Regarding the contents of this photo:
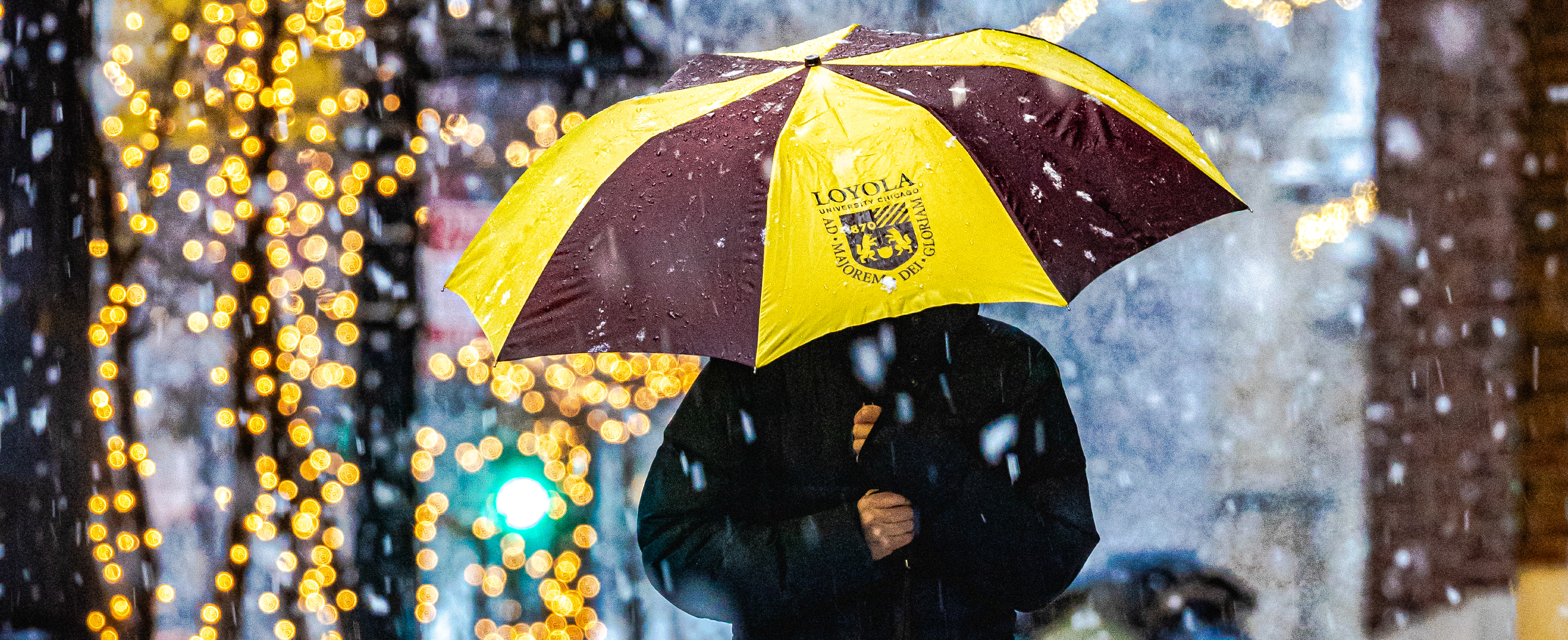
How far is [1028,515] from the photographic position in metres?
1.99

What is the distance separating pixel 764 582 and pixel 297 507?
113 inches

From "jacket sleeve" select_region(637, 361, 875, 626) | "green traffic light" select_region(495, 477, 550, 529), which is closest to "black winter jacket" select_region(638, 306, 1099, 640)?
"jacket sleeve" select_region(637, 361, 875, 626)

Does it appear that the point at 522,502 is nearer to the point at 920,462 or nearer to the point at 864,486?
the point at 864,486

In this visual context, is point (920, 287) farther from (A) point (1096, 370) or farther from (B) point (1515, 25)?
(B) point (1515, 25)

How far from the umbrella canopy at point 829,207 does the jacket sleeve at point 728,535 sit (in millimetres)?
349

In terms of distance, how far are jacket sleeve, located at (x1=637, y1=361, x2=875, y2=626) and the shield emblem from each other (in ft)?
1.44

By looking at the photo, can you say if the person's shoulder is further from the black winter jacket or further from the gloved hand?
the gloved hand

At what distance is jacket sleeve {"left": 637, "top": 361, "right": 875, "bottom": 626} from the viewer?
2025 mm

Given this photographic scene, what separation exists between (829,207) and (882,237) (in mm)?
102

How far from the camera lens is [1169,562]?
436 cm

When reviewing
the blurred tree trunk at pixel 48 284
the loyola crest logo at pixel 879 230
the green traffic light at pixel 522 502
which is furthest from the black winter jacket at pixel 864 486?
the blurred tree trunk at pixel 48 284

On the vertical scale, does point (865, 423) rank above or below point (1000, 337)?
below

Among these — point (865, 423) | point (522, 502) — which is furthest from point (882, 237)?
point (522, 502)

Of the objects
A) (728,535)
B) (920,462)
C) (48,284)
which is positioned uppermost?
(48,284)
